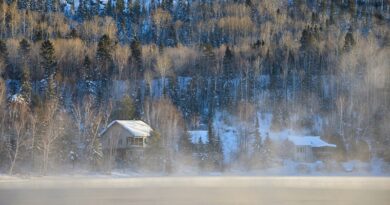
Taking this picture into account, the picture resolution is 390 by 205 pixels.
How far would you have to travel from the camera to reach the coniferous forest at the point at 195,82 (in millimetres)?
31062

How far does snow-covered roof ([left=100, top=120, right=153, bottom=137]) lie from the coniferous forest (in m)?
1.17

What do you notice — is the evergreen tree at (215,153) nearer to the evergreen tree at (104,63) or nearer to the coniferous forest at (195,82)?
the coniferous forest at (195,82)

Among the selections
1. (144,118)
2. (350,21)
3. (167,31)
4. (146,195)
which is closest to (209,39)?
(167,31)

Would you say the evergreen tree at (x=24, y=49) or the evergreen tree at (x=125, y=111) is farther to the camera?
the evergreen tree at (x=24, y=49)

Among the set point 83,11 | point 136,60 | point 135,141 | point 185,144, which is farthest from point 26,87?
→ point 83,11

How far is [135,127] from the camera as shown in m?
33.6

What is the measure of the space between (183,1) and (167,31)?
13372 millimetres

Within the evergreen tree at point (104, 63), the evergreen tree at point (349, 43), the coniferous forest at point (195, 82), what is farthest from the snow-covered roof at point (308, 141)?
the evergreen tree at point (104, 63)

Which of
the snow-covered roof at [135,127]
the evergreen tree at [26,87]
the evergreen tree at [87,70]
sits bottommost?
the snow-covered roof at [135,127]

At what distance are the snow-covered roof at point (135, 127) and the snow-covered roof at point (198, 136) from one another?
2888mm

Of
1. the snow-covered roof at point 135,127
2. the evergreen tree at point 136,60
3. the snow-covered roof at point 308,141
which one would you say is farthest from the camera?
the evergreen tree at point 136,60

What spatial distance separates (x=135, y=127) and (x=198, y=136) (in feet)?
14.7

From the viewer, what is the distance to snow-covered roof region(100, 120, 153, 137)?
108 ft

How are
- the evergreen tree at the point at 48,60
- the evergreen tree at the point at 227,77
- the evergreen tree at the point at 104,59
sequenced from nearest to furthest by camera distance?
1. the evergreen tree at the point at 227,77
2. the evergreen tree at the point at 48,60
3. the evergreen tree at the point at 104,59
